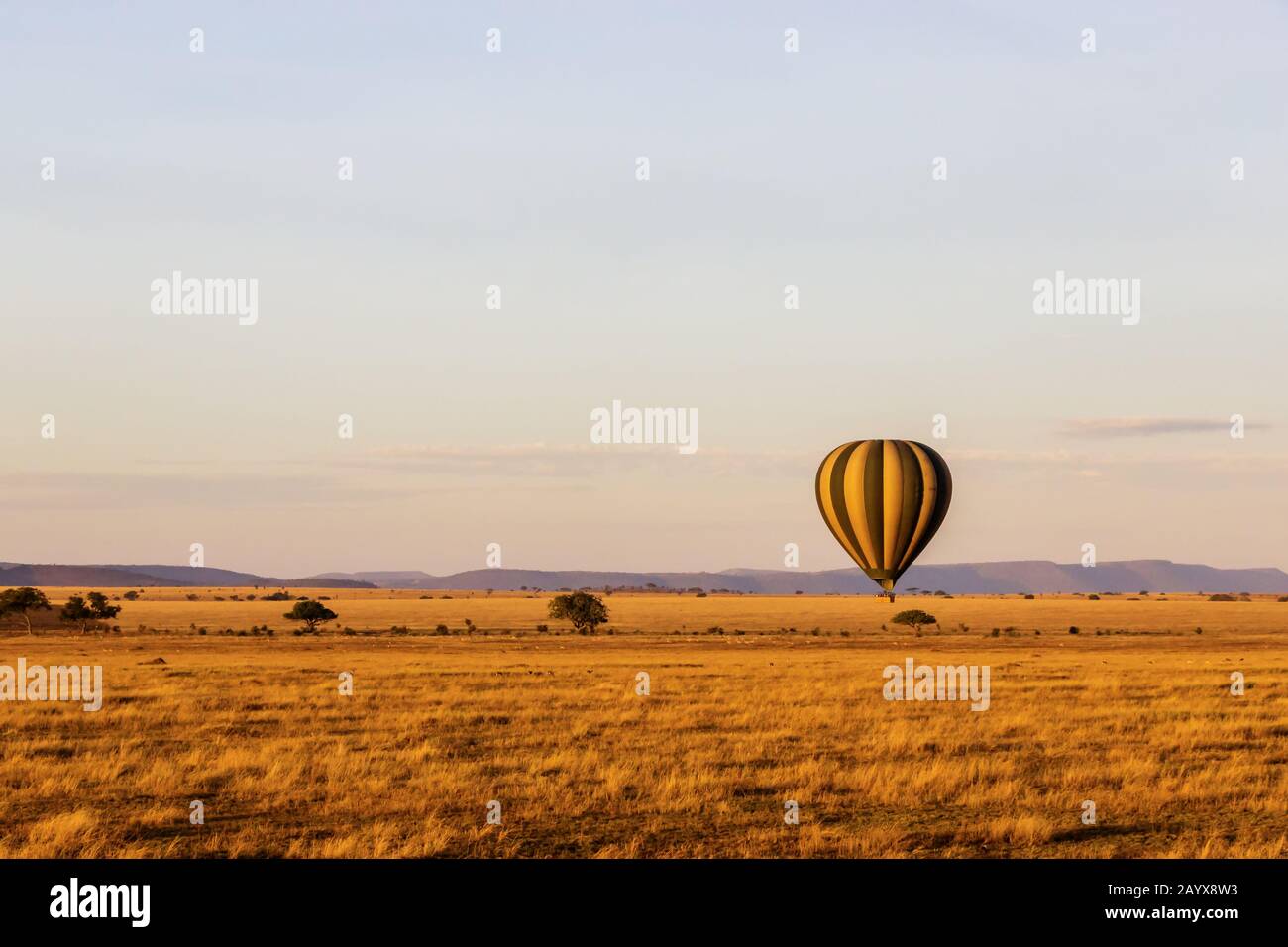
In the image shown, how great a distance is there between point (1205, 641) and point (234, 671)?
65.2m

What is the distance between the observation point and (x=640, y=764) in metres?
21.4

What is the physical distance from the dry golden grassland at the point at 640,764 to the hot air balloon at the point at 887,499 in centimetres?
475

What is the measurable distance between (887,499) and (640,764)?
89.5 ft

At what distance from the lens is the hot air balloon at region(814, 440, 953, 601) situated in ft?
154

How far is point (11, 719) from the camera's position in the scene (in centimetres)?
2773

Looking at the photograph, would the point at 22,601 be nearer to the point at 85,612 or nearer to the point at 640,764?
the point at 85,612

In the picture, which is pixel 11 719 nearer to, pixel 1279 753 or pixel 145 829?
pixel 145 829

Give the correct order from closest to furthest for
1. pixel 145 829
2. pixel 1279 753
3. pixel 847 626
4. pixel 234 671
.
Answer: pixel 145 829, pixel 1279 753, pixel 234 671, pixel 847 626

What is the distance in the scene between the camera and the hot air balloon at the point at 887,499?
154 ft
